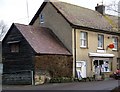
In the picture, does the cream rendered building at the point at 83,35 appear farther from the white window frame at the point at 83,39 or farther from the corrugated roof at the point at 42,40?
→ the corrugated roof at the point at 42,40

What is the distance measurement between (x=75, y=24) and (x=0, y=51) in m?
9.32

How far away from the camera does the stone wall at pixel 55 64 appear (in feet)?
103

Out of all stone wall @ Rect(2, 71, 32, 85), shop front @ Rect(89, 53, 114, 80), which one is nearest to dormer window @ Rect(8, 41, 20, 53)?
stone wall @ Rect(2, 71, 32, 85)

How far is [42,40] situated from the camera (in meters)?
34.5

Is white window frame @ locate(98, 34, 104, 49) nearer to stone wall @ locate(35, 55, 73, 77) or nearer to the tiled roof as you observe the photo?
the tiled roof

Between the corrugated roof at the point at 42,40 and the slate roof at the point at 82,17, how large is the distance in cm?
286

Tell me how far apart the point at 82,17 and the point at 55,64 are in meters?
8.73

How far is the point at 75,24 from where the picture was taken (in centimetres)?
3497

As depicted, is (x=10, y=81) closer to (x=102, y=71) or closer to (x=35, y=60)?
(x=35, y=60)

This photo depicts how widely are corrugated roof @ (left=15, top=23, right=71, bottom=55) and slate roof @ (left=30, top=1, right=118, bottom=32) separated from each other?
2.86 meters

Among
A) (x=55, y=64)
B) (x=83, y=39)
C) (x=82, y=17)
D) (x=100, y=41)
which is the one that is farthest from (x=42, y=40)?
(x=100, y=41)

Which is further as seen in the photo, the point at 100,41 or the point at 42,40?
the point at 100,41

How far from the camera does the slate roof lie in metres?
36.5

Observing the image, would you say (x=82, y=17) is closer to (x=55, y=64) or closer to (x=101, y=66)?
(x=101, y=66)
